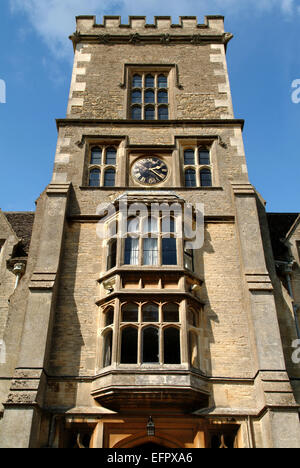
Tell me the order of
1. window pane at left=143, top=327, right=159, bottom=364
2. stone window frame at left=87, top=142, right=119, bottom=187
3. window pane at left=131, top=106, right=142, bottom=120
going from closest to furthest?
window pane at left=143, top=327, right=159, bottom=364 < stone window frame at left=87, top=142, right=119, bottom=187 < window pane at left=131, top=106, right=142, bottom=120

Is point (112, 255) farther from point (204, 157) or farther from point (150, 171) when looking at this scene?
point (204, 157)

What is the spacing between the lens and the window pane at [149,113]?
65.2ft

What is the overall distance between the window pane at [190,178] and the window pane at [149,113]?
3573 millimetres

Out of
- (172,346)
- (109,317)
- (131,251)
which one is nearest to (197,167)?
(131,251)

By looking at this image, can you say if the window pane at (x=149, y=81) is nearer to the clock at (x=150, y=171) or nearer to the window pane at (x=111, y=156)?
the window pane at (x=111, y=156)

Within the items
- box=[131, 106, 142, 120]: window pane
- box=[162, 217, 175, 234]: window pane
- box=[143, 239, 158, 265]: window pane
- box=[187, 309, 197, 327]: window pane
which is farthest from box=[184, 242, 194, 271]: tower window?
box=[131, 106, 142, 120]: window pane

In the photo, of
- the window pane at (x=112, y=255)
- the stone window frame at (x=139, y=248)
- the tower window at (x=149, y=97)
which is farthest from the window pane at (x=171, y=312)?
the tower window at (x=149, y=97)

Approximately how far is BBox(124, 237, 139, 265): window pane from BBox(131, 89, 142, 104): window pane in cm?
809

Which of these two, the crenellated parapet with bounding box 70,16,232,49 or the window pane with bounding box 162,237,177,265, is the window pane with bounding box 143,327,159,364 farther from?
the crenellated parapet with bounding box 70,16,232,49

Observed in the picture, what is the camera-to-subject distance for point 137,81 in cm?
2123

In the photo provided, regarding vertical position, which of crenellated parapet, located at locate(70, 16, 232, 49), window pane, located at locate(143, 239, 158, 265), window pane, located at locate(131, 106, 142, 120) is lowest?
window pane, located at locate(143, 239, 158, 265)

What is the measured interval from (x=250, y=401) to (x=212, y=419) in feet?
3.70

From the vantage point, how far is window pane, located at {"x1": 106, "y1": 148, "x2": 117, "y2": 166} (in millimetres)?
17969

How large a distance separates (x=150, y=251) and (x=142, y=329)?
8.66 ft
